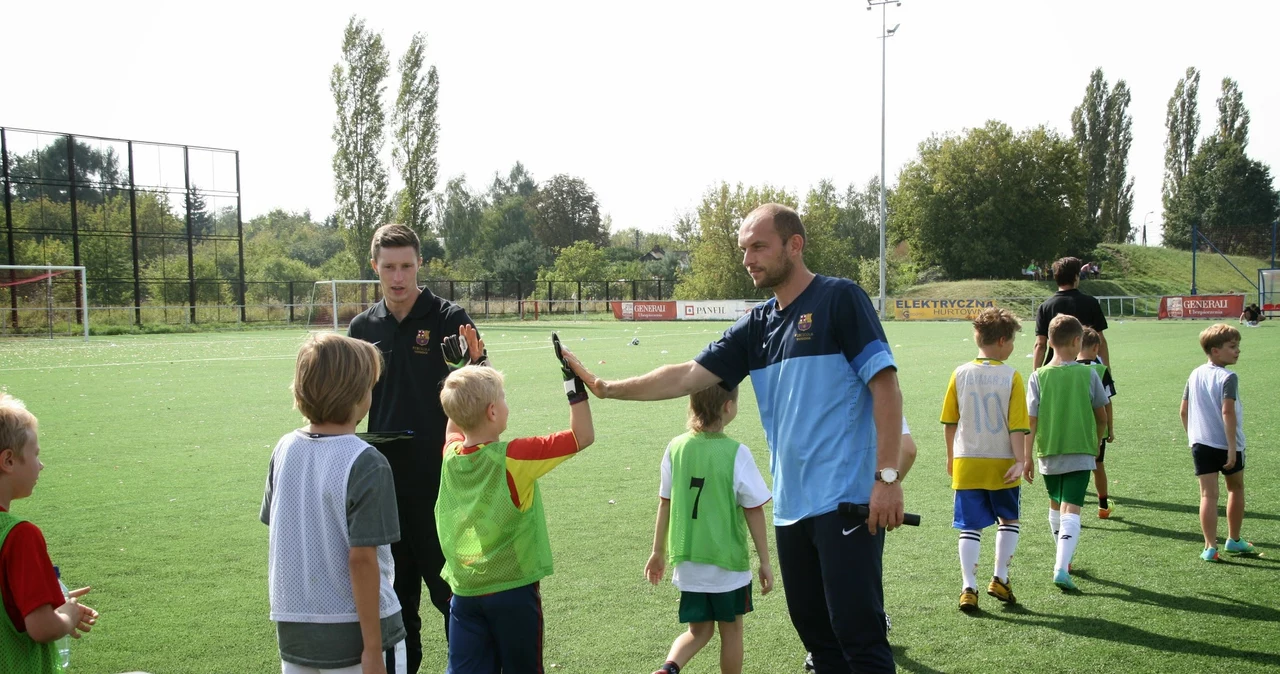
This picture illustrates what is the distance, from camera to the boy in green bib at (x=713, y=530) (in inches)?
156

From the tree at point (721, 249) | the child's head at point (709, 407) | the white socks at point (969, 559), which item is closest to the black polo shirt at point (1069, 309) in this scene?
the white socks at point (969, 559)

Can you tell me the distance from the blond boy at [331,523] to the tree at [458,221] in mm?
97058

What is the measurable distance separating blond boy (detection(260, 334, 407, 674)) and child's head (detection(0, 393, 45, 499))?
67cm

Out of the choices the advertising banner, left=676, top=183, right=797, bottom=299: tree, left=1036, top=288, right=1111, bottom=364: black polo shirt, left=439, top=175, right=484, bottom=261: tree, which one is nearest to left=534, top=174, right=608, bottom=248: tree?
left=439, top=175, right=484, bottom=261: tree

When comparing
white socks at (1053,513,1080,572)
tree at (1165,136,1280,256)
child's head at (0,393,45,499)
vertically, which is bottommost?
white socks at (1053,513,1080,572)

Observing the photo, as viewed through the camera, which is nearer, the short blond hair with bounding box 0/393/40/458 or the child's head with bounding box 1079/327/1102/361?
the short blond hair with bounding box 0/393/40/458

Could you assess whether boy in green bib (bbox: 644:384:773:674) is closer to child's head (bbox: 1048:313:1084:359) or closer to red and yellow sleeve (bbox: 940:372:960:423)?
red and yellow sleeve (bbox: 940:372:960:423)

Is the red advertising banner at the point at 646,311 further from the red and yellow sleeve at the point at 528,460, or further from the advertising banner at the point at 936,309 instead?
the red and yellow sleeve at the point at 528,460

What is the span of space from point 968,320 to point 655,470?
143 feet

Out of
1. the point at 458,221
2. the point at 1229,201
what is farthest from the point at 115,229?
the point at 1229,201

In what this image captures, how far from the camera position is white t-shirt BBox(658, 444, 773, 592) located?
3945 mm

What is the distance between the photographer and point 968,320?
161 ft

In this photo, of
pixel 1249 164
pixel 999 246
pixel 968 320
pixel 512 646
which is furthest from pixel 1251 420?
pixel 1249 164

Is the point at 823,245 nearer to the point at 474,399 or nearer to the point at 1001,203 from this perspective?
the point at 1001,203
